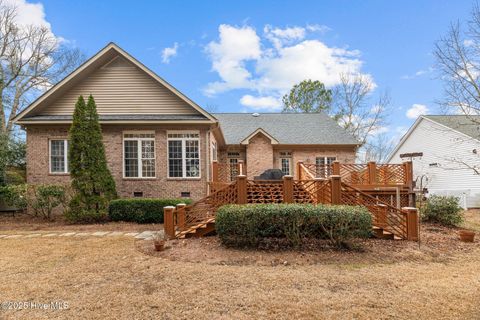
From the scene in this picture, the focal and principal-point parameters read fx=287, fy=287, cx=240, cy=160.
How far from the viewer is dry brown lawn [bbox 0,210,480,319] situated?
368 centimetres

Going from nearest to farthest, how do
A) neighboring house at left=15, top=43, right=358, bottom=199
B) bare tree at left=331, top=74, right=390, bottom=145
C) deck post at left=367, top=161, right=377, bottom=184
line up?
1. deck post at left=367, top=161, right=377, bottom=184
2. neighboring house at left=15, top=43, right=358, bottom=199
3. bare tree at left=331, top=74, right=390, bottom=145

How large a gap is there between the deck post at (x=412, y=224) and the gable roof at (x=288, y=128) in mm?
10265

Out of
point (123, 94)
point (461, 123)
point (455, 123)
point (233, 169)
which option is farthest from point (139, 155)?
point (461, 123)

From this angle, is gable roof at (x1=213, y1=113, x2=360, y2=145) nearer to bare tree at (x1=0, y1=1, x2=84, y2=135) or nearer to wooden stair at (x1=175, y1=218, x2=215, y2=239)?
wooden stair at (x1=175, y1=218, x2=215, y2=239)

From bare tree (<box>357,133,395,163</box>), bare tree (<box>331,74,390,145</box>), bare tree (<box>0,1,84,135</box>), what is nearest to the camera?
bare tree (<box>0,1,84,135</box>)

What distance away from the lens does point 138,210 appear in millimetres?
10906

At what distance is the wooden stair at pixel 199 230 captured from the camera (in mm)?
7736

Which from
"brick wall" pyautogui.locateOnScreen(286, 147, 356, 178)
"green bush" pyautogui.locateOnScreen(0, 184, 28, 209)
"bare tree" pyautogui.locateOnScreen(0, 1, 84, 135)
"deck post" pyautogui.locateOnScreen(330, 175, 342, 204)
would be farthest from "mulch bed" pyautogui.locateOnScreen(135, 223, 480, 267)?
"bare tree" pyautogui.locateOnScreen(0, 1, 84, 135)

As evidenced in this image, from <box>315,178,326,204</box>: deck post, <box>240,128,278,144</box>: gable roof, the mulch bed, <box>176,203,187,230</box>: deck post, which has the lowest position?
the mulch bed

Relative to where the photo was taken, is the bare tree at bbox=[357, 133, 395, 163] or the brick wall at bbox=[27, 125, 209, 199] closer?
the brick wall at bbox=[27, 125, 209, 199]

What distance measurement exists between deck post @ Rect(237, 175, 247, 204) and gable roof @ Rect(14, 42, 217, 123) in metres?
5.14

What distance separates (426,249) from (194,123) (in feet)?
30.6

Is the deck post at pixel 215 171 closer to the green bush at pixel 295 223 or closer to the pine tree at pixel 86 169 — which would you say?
the pine tree at pixel 86 169

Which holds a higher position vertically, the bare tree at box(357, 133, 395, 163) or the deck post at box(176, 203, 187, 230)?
the bare tree at box(357, 133, 395, 163)
